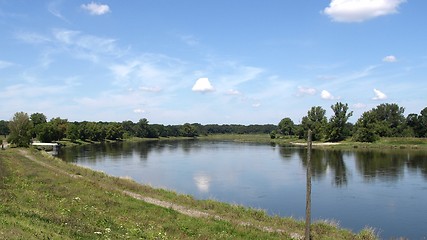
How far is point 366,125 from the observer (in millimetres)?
123188

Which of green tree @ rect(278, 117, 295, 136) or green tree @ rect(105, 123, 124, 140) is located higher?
green tree @ rect(278, 117, 295, 136)

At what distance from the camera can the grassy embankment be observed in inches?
569

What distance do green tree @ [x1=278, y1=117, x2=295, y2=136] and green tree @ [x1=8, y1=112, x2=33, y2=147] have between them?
422ft

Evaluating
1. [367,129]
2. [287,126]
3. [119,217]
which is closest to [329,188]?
[119,217]

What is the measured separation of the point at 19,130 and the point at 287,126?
434ft

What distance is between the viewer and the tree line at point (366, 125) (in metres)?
123

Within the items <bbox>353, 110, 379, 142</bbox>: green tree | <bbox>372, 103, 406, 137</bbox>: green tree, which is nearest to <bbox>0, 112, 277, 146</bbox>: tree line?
<bbox>353, 110, 379, 142</bbox>: green tree

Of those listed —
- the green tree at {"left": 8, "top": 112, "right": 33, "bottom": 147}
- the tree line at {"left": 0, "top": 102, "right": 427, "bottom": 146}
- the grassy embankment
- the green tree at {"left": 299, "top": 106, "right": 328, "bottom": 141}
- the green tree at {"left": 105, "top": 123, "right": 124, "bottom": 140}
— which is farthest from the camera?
the green tree at {"left": 105, "top": 123, "right": 124, "bottom": 140}

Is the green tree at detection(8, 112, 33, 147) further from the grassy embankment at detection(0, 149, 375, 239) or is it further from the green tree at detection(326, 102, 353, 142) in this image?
the green tree at detection(326, 102, 353, 142)

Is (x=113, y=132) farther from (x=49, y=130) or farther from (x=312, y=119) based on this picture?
(x=312, y=119)

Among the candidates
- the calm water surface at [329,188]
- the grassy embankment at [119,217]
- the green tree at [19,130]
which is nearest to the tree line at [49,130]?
the green tree at [19,130]

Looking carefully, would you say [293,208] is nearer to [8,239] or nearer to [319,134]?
[8,239]

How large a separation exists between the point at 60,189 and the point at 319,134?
4943 inches

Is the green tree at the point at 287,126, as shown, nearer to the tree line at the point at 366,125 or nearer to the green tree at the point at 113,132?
the tree line at the point at 366,125
